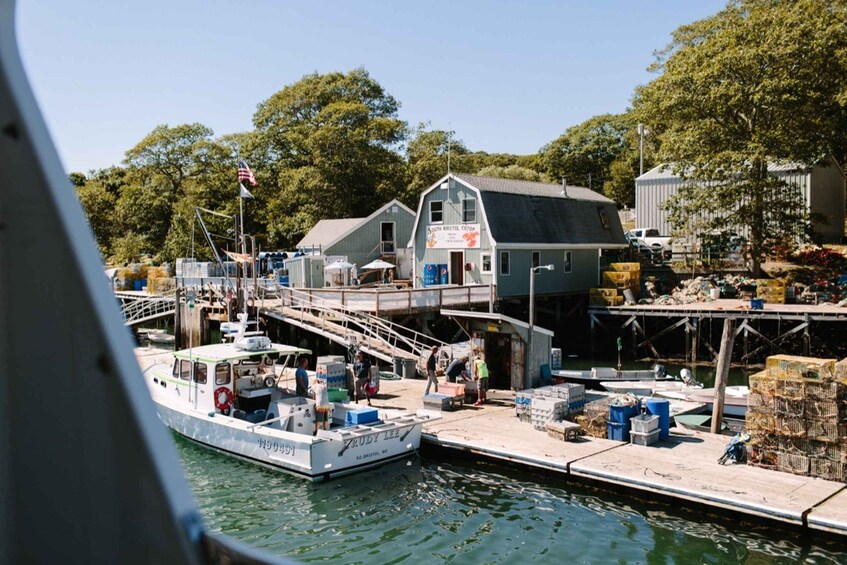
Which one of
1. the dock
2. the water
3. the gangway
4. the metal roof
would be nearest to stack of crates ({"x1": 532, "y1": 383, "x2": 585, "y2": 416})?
the dock

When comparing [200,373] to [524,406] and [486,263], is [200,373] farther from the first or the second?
[486,263]

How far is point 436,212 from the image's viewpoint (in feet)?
120

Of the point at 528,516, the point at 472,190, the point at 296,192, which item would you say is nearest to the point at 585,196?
the point at 472,190

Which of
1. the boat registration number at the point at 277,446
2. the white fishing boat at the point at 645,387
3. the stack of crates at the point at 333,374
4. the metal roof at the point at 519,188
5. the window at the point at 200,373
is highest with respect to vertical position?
the metal roof at the point at 519,188

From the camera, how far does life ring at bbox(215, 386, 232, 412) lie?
17344mm

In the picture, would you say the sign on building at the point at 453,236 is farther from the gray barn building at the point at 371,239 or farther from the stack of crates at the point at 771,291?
the stack of crates at the point at 771,291

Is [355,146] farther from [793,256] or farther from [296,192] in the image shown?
[793,256]

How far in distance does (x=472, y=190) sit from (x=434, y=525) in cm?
2319

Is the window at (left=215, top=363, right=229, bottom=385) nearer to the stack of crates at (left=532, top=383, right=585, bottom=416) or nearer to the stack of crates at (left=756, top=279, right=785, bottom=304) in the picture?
the stack of crates at (left=532, top=383, right=585, bottom=416)

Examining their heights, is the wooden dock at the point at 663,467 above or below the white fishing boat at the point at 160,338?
below

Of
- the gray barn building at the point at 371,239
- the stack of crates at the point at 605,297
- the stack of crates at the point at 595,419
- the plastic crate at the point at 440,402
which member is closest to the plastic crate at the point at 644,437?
the stack of crates at the point at 595,419

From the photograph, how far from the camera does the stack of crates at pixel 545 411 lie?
16.5 metres

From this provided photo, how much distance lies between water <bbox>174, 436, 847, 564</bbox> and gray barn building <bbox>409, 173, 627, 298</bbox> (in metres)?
19.3

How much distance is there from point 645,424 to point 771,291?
20.5m
